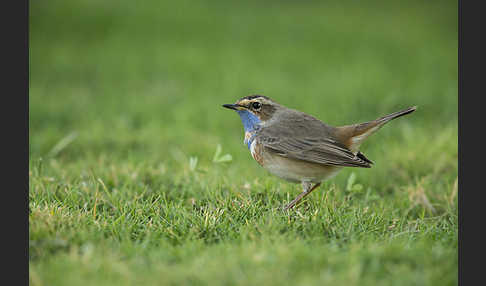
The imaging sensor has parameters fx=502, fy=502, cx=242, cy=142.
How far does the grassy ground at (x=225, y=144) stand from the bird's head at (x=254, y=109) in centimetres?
69

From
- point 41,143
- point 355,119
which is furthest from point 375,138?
point 41,143

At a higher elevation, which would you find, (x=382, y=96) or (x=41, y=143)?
(x=382, y=96)

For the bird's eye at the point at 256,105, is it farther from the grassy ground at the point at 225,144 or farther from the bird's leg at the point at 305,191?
the bird's leg at the point at 305,191

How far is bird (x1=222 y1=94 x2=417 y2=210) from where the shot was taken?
5.20 meters

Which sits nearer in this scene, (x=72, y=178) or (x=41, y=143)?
(x=72, y=178)

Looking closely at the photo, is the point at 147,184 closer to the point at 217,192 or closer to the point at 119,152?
the point at 217,192

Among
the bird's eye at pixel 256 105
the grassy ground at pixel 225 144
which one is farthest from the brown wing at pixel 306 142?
the grassy ground at pixel 225 144

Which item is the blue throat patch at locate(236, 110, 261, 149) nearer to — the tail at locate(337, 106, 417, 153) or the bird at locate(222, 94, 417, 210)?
the bird at locate(222, 94, 417, 210)

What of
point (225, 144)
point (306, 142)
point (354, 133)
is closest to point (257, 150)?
point (306, 142)

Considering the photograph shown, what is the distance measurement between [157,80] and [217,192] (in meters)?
5.95

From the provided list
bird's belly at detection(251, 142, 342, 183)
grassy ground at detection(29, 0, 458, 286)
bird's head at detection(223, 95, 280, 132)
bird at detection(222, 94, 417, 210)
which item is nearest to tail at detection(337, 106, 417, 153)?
bird at detection(222, 94, 417, 210)

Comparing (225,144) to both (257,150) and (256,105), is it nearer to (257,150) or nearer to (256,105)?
(256,105)

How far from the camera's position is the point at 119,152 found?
23.8 feet

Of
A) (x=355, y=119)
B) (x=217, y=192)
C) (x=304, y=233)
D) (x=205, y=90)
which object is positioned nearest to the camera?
(x=304, y=233)
